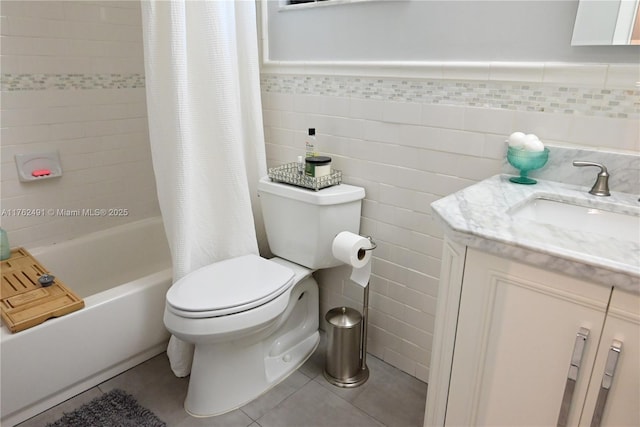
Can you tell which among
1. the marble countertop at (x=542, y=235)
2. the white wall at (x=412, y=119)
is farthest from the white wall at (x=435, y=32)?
the marble countertop at (x=542, y=235)

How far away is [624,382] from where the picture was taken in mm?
891

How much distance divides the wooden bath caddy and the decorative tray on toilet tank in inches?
34.7

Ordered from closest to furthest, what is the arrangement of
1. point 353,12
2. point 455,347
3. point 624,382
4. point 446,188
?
point 624,382
point 455,347
point 446,188
point 353,12

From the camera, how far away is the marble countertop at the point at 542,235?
86cm

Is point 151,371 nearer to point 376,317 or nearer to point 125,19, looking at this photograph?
point 376,317

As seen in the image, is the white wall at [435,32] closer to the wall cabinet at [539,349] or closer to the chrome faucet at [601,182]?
the chrome faucet at [601,182]

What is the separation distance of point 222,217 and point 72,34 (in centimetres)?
113

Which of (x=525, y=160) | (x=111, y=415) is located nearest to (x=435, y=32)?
(x=525, y=160)

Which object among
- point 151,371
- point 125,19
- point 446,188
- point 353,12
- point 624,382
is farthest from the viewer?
point 125,19

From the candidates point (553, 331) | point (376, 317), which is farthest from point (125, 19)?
point (553, 331)

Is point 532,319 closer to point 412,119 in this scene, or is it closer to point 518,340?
point 518,340

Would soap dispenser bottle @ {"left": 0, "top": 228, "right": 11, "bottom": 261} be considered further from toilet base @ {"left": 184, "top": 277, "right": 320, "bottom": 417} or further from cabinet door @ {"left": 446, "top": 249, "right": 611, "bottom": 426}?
cabinet door @ {"left": 446, "top": 249, "right": 611, "bottom": 426}

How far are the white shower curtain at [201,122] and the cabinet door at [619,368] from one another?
1.36 metres

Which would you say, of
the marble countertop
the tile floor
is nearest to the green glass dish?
the marble countertop
